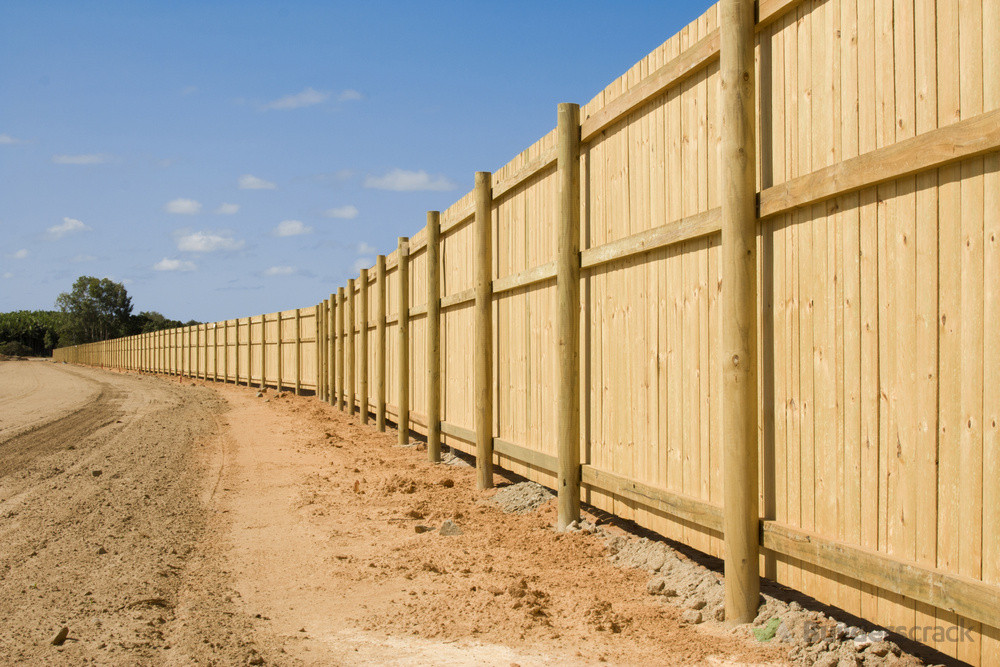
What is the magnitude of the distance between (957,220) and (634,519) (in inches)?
116

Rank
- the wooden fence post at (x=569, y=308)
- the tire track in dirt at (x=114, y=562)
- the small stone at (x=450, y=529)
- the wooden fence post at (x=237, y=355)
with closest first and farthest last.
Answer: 1. the tire track in dirt at (x=114, y=562)
2. the wooden fence post at (x=569, y=308)
3. the small stone at (x=450, y=529)
4. the wooden fence post at (x=237, y=355)

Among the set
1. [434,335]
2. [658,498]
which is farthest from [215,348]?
[658,498]

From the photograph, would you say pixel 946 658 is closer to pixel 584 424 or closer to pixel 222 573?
pixel 584 424

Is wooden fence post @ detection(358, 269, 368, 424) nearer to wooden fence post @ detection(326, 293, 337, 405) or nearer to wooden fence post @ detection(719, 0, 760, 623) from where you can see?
wooden fence post @ detection(326, 293, 337, 405)

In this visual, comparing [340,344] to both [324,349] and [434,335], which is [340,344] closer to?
[324,349]

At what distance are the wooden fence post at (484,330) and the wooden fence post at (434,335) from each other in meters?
1.87

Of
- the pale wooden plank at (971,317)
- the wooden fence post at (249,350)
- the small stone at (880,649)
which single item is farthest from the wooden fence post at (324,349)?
the pale wooden plank at (971,317)

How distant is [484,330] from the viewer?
790cm

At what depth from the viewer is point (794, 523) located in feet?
12.2

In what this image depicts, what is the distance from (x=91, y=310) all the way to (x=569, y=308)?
436 ft

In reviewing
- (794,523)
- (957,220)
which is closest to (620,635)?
(794,523)

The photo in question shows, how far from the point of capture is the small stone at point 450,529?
6.13 metres

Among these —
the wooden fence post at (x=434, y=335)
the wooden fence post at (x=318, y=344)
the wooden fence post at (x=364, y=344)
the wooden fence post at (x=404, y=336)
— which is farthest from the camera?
the wooden fence post at (x=318, y=344)

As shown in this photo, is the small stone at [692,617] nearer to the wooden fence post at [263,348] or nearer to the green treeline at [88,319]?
the wooden fence post at [263,348]
